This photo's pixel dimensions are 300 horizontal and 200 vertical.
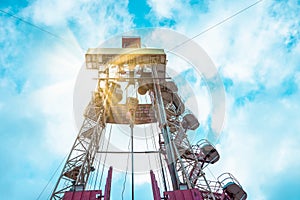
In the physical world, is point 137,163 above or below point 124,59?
below

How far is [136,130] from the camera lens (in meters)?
12.6

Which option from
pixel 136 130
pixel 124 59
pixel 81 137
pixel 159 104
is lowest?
pixel 81 137

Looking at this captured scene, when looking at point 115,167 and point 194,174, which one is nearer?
point 194,174

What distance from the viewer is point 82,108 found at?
11055mm

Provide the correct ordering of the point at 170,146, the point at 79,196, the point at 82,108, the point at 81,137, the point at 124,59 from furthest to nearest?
the point at 124,59 → the point at 82,108 → the point at 81,137 → the point at 170,146 → the point at 79,196

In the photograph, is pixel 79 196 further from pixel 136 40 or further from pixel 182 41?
pixel 136 40

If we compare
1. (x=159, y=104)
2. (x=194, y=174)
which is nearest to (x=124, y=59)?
(x=159, y=104)

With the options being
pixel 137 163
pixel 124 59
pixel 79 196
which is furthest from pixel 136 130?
pixel 79 196

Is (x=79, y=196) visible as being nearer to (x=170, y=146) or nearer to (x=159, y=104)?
(x=170, y=146)

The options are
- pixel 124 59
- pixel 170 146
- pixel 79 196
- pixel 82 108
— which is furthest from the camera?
pixel 124 59

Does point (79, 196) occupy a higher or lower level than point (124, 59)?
lower

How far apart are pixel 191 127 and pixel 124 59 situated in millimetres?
5536

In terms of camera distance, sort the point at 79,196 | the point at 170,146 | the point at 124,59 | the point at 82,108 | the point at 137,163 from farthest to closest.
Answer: the point at 124,59 → the point at 82,108 → the point at 137,163 → the point at 170,146 → the point at 79,196

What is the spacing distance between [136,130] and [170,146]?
5070mm
